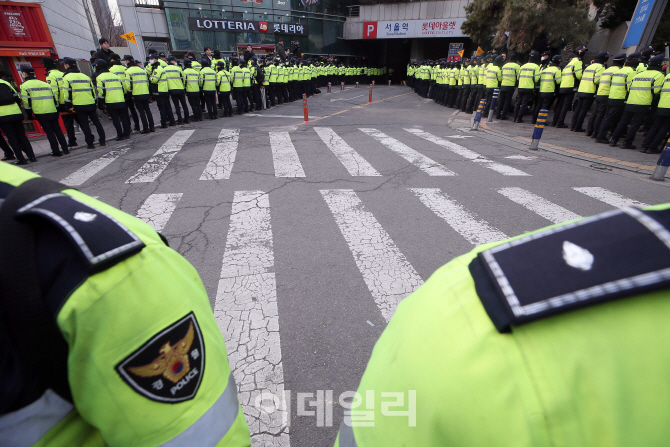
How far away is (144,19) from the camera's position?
107 feet

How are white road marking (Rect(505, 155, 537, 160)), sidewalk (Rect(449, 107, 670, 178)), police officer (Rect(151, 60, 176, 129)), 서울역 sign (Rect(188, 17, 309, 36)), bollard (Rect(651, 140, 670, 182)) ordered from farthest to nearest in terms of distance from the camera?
서울역 sign (Rect(188, 17, 309, 36)), police officer (Rect(151, 60, 176, 129)), white road marking (Rect(505, 155, 537, 160)), sidewalk (Rect(449, 107, 670, 178)), bollard (Rect(651, 140, 670, 182))

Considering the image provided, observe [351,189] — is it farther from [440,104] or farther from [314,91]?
[314,91]

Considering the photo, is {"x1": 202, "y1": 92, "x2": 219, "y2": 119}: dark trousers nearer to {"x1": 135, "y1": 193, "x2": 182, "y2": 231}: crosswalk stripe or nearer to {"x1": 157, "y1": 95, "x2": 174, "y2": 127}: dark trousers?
{"x1": 157, "y1": 95, "x2": 174, "y2": 127}: dark trousers

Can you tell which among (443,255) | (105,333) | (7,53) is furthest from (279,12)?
(105,333)

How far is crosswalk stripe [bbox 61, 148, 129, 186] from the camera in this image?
6.70m

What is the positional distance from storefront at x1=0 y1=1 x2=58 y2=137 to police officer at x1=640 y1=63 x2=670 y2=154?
17.8m

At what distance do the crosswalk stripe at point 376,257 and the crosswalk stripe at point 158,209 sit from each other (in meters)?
2.49

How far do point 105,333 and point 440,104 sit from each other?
23406 millimetres

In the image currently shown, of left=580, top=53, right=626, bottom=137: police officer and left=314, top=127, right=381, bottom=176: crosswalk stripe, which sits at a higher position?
left=580, top=53, right=626, bottom=137: police officer

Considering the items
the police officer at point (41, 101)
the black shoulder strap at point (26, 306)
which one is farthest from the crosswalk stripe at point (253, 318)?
the police officer at point (41, 101)

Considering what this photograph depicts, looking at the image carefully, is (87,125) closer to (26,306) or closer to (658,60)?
(26,306)

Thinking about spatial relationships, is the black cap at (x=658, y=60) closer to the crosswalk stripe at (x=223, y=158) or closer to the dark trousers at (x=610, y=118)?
the dark trousers at (x=610, y=118)

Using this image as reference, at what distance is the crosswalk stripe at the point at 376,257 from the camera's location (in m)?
3.49

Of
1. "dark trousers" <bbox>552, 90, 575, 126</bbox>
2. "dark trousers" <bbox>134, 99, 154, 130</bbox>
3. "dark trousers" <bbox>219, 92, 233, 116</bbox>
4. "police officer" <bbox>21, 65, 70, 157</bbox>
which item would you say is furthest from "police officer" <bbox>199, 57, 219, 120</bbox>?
"dark trousers" <bbox>552, 90, 575, 126</bbox>
